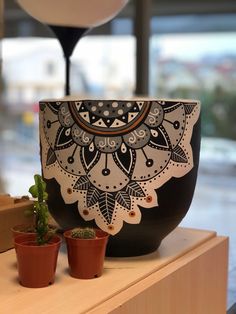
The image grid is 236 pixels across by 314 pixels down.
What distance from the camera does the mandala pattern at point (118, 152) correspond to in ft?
2.34

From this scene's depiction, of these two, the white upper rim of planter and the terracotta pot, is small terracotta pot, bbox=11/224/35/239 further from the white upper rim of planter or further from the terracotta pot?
the white upper rim of planter

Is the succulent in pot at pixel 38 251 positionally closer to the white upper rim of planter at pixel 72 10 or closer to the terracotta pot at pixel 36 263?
the terracotta pot at pixel 36 263

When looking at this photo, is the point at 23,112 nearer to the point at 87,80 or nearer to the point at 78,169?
the point at 87,80

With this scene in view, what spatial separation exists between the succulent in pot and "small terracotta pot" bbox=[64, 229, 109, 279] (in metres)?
0.03

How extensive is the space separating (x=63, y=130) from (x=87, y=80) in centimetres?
362

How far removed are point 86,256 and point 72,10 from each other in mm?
700

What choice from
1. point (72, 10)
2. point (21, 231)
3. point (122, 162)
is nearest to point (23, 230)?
point (21, 231)

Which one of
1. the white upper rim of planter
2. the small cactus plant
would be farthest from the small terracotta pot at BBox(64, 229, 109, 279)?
the white upper rim of planter

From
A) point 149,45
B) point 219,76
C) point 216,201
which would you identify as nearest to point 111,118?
point 149,45

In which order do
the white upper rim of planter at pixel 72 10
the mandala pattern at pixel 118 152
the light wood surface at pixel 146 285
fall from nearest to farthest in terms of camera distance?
the light wood surface at pixel 146 285 → the mandala pattern at pixel 118 152 → the white upper rim of planter at pixel 72 10

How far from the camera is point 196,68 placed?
4.08 metres

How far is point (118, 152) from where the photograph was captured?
2.34 feet

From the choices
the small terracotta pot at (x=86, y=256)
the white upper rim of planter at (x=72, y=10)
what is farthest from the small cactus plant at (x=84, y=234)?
the white upper rim of planter at (x=72, y=10)

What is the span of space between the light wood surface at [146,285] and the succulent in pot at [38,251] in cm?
1
